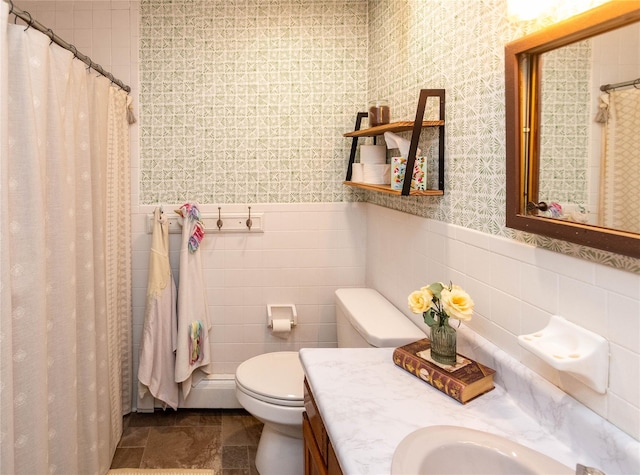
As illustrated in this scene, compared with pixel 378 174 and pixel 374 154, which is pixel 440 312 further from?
pixel 374 154

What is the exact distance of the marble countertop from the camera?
1.03 meters

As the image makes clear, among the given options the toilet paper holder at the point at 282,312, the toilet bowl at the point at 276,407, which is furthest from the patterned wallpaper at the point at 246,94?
the toilet bowl at the point at 276,407

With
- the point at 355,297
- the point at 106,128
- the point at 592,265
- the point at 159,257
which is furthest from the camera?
the point at 159,257

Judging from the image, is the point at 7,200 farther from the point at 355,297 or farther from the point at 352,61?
the point at 352,61

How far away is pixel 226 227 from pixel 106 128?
31.5 inches

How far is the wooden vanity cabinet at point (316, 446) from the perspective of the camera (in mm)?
1247

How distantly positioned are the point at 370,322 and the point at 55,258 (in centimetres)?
117

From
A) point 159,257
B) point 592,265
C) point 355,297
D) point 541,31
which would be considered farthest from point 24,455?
point 541,31

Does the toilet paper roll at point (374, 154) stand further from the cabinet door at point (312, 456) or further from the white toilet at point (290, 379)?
the cabinet door at point (312, 456)

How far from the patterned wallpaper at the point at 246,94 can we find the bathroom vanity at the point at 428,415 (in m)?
1.44

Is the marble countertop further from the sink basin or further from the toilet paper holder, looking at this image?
the toilet paper holder

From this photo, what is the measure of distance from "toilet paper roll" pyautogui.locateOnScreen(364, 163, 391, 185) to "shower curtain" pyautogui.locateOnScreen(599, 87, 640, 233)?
127 cm

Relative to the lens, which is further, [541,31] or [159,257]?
[159,257]

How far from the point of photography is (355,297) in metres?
2.39
